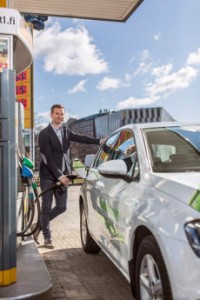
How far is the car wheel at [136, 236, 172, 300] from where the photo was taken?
9.07 ft

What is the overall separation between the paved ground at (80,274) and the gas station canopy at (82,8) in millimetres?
4750

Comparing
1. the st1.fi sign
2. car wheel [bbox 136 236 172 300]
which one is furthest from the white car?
the st1.fi sign

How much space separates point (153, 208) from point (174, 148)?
3.54 ft

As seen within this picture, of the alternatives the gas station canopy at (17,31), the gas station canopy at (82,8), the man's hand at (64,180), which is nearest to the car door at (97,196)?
the man's hand at (64,180)

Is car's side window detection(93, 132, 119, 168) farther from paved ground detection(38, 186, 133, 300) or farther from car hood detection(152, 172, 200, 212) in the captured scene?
car hood detection(152, 172, 200, 212)

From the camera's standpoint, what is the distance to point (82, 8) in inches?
363

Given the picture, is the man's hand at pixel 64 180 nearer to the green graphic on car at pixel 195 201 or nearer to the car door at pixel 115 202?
the car door at pixel 115 202

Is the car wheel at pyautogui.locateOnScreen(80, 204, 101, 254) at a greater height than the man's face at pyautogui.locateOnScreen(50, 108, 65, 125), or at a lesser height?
lesser

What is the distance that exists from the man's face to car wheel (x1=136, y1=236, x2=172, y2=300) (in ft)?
10.8

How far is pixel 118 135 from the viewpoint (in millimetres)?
4809

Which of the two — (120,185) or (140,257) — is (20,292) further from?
(120,185)

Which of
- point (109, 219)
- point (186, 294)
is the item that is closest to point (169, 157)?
point (109, 219)

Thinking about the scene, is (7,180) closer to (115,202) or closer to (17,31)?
(115,202)

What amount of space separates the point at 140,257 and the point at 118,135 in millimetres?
1896
